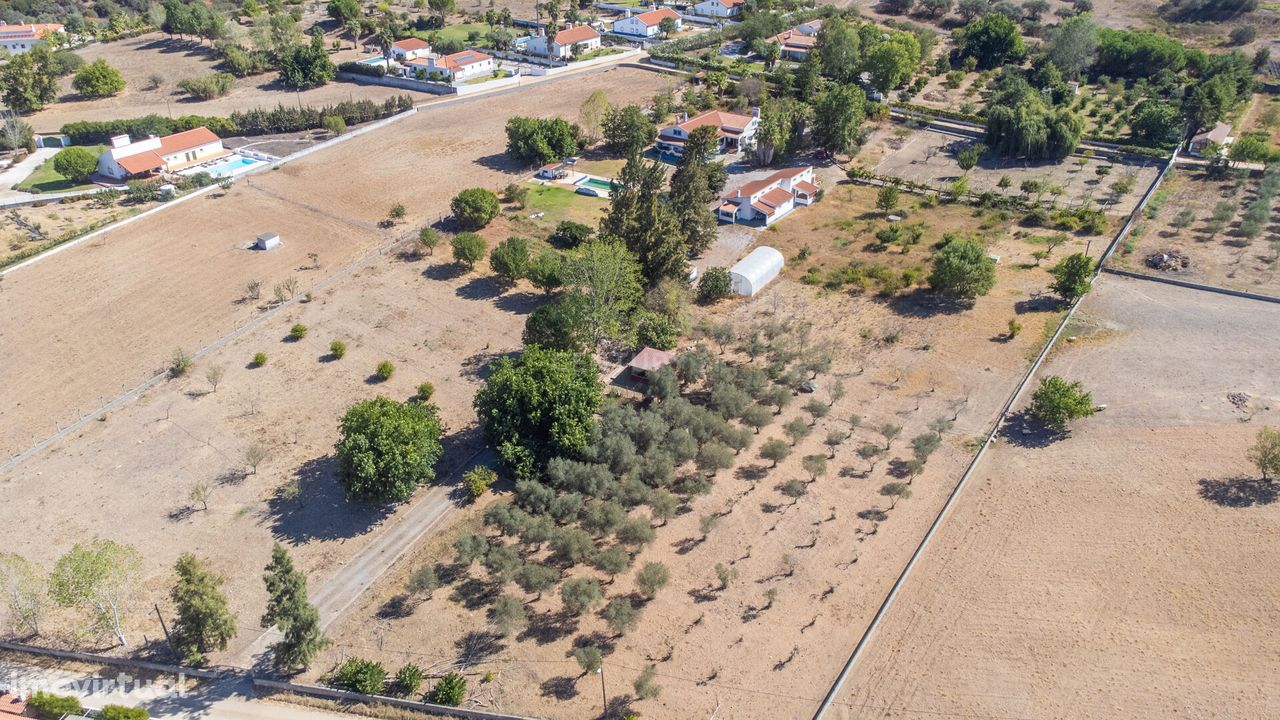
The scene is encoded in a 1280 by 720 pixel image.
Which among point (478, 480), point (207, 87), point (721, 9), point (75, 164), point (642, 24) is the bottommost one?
point (478, 480)

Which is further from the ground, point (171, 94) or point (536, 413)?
point (171, 94)

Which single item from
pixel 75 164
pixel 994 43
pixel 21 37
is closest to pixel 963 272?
pixel 994 43

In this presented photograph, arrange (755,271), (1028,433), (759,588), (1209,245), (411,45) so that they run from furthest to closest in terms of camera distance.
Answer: (411,45) → (1209,245) → (755,271) → (1028,433) → (759,588)

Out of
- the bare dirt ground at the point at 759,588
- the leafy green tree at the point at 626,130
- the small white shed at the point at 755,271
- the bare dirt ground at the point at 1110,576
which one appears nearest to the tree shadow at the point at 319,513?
the bare dirt ground at the point at 759,588

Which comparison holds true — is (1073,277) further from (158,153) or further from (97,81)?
(97,81)

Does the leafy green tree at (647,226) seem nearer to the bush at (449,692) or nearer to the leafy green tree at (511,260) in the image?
the leafy green tree at (511,260)

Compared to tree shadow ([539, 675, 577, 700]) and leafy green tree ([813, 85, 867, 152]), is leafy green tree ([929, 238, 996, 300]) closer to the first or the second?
leafy green tree ([813, 85, 867, 152])

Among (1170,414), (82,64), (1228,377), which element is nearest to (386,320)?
(1170,414)

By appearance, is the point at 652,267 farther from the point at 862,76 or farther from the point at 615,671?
the point at 862,76
